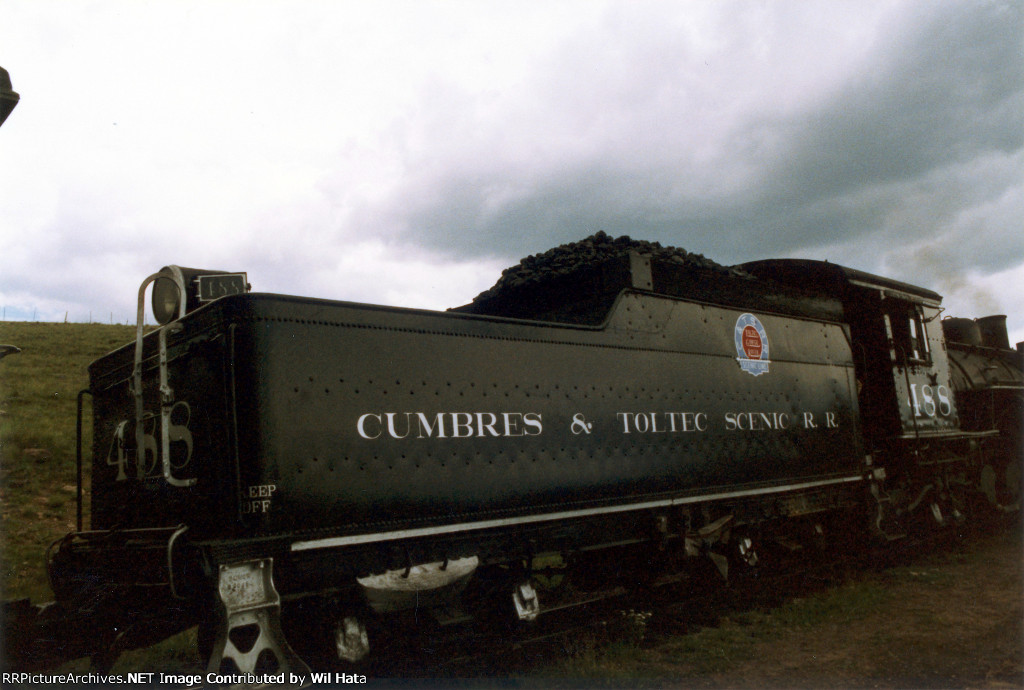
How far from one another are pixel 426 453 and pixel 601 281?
229 cm

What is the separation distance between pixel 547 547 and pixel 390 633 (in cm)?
114

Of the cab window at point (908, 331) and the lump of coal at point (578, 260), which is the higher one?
the lump of coal at point (578, 260)

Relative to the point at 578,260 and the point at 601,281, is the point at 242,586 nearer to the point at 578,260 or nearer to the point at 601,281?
the point at 601,281

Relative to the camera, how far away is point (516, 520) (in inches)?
171

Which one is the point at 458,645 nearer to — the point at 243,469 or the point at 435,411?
the point at 435,411

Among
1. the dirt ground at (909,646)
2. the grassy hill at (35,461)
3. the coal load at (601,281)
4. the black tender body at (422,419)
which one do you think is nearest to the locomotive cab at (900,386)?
the dirt ground at (909,646)

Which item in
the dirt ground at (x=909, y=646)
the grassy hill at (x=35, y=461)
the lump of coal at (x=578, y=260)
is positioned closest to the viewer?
the dirt ground at (x=909, y=646)

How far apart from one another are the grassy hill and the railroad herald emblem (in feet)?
22.9

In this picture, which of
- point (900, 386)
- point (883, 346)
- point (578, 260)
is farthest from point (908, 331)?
point (578, 260)

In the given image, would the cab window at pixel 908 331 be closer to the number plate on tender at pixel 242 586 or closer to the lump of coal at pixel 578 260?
the lump of coal at pixel 578 260

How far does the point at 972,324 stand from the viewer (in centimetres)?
1127

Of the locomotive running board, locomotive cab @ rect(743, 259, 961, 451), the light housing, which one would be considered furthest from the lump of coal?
the light housing

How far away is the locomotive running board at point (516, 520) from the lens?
359 cm

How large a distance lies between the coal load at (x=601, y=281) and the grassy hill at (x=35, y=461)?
5.38 m
